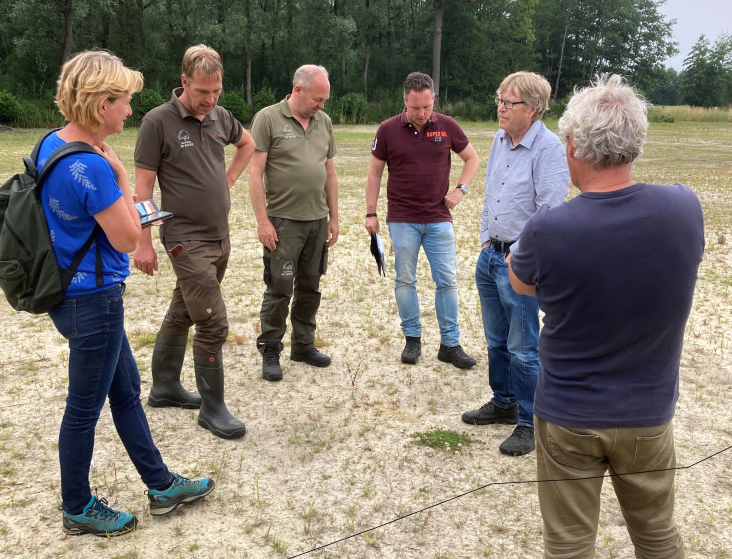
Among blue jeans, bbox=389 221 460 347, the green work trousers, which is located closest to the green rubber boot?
the green work trousers

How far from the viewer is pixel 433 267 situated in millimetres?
5238

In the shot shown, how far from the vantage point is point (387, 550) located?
298cm

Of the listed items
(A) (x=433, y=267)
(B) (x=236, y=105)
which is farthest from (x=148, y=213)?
(B) (x=236, y=105)

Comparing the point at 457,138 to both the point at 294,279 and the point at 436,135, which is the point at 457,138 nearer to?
the point at 436,135

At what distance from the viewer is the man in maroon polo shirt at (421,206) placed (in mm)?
5148

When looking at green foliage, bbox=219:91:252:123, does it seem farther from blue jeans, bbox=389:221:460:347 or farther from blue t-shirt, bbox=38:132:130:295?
blue t-shirt, bbox=38:132:130:295

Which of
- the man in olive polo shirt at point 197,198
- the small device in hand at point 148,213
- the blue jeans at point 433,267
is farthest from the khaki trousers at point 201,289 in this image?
the blue jeans at point 433,267

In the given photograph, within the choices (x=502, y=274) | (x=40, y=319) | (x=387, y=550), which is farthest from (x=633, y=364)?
(x=40, y=319)

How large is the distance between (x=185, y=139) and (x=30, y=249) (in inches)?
59.8

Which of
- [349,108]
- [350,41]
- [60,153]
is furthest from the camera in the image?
[350,41]

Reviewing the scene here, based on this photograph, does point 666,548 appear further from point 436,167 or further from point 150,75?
point 150,75

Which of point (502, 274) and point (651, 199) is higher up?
point (651, 199)

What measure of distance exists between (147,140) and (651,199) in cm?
293

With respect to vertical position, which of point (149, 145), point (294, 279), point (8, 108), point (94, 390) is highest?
point (149, 145)
